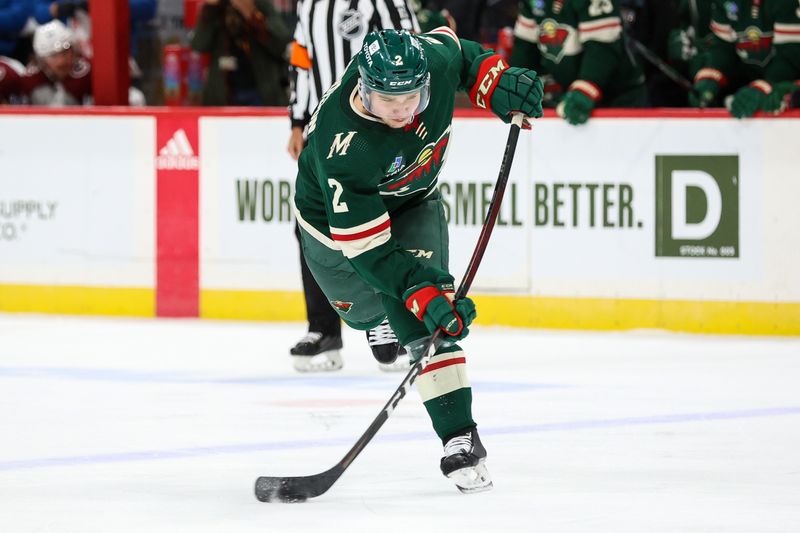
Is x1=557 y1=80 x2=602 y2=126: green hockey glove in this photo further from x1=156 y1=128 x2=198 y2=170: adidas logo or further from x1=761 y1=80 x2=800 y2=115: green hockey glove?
x1=156 y1=128 x2=198 y2=170: adidas logo

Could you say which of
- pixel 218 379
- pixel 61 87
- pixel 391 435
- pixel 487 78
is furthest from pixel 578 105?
pixel 61 87

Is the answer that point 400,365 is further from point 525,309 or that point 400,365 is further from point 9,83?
point 9,83

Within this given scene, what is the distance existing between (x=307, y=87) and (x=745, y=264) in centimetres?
200

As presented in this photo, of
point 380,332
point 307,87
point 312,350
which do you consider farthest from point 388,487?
point 307,87

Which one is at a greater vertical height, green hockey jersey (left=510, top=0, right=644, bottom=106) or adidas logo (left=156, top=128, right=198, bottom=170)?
green hockey jersey (left=510, top=0, right=644, bottom=106)

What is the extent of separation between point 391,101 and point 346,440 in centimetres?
124

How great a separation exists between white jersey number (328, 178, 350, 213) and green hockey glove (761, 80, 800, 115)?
11.0ft

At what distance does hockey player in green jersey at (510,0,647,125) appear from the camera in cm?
697

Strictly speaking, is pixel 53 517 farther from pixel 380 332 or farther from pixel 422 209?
pixel 380 332

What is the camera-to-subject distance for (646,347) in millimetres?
6496

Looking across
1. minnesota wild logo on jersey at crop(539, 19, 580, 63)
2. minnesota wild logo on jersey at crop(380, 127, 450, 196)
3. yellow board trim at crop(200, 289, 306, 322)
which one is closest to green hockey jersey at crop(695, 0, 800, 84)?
minnesota wild logo on jersey at crop(539, 19, 580, 63)

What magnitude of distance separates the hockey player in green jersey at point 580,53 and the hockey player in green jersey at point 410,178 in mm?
2882

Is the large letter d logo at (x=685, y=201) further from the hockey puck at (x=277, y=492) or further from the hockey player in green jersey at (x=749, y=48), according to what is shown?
the hockey puck at (x=277, y=492)

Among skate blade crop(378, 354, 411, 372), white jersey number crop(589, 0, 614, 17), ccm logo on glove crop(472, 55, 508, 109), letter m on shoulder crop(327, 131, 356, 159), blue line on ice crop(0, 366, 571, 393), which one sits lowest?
blue line on ice crop(0, 366, 571, 393)
